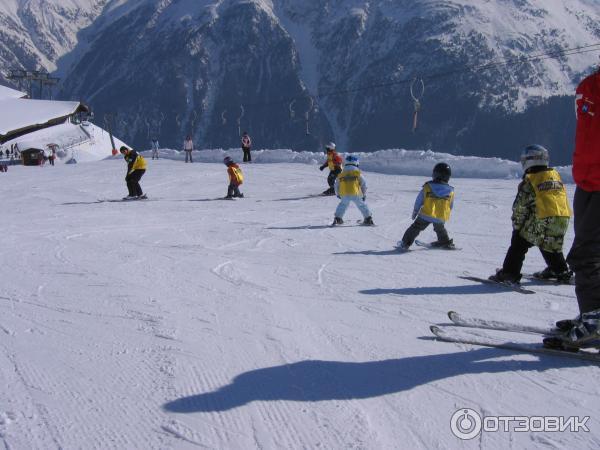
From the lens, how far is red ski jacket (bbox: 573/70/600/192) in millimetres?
2748

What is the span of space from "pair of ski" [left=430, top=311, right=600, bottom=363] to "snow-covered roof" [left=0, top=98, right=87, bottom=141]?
5938 centimetres

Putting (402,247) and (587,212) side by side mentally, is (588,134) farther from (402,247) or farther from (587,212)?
(402,247)

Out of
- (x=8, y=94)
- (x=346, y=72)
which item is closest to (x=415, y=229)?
(x=8, y=94)

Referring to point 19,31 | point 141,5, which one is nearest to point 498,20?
point 141,5

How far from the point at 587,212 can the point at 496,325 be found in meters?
1.03

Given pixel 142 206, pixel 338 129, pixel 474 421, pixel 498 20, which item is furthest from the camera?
pixel 338 129

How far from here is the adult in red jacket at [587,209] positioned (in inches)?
109

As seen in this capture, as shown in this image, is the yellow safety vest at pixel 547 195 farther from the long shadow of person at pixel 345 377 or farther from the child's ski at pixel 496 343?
the long shadow of person at pixel 345 377

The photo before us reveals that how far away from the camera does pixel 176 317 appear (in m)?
3.79

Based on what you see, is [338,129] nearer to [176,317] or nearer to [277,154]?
[277,154]

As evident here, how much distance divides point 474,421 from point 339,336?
3.86 feet

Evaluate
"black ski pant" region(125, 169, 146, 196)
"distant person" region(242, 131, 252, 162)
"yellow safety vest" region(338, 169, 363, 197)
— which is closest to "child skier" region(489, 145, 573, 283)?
"yellow safety vest" region(338, 169, 363, 197)

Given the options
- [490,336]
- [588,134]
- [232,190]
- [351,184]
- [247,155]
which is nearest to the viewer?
[588,134]

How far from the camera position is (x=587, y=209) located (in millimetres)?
2896
